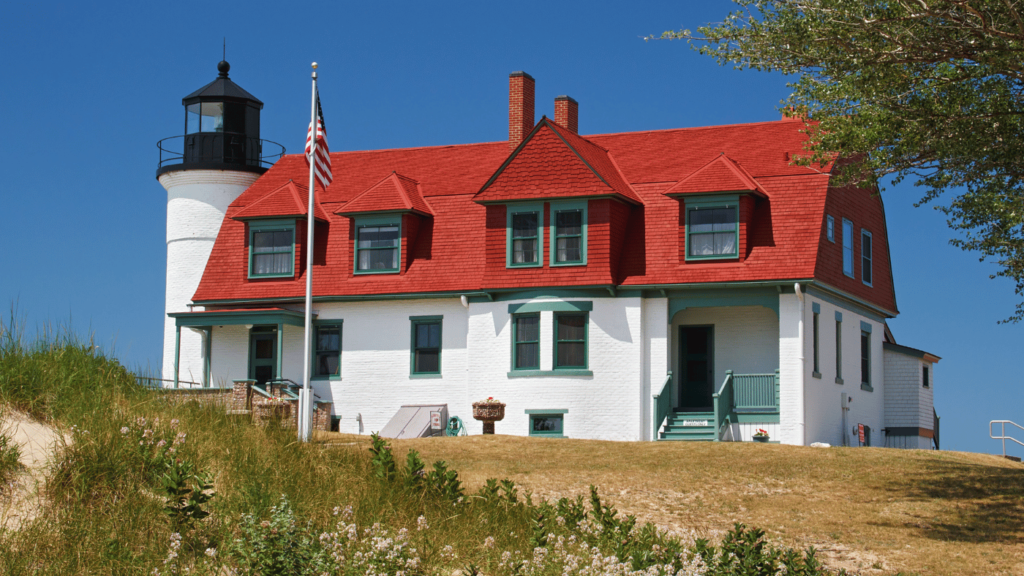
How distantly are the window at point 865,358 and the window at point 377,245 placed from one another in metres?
12.9

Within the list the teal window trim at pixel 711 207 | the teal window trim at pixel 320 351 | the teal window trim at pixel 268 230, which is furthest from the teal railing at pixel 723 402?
the teal window trim at pixel 268 230

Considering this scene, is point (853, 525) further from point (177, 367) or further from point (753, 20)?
point (177, 367)

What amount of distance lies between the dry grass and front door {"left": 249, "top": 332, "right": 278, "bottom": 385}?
8498mm

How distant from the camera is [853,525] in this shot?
17000 millimetres

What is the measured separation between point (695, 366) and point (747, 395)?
7.05ft

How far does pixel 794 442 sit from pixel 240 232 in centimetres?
1645

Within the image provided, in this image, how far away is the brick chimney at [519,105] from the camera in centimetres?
3206

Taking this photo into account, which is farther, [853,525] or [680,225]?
[680,225]

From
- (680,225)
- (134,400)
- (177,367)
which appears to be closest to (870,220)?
(680,225)

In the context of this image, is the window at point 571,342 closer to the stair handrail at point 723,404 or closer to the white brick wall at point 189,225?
the stair handrail at point 723,404

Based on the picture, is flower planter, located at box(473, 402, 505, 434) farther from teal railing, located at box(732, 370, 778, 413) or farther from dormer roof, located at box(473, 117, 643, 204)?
teal railing, located at box(732, 370, 778, 413)

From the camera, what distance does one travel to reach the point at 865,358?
3172 cm

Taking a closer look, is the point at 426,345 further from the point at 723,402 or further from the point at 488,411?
the point at 723,402

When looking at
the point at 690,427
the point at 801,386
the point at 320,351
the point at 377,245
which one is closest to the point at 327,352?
the point at 320,351
